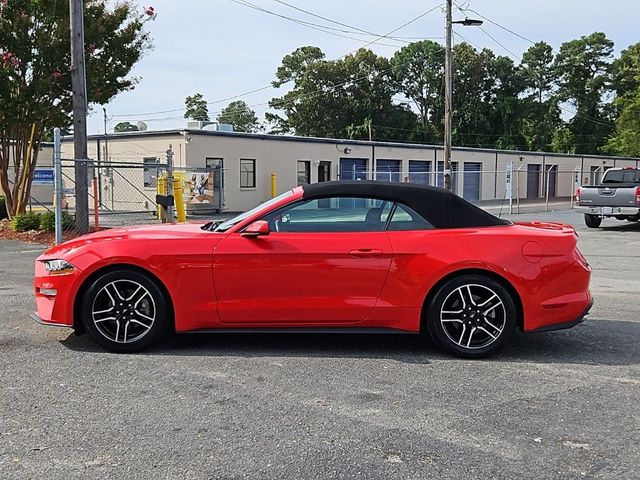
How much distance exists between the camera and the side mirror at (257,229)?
17.0 ft

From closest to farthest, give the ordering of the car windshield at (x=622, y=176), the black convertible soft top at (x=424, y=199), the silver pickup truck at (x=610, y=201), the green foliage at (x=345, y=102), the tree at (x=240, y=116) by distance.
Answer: the black convertible soft top at (x=424, y=199)
the silver pickup truck at (x=610, y=201)
the car windshield at (x=622, y=176)
the green foliage at (x=345, y=102)
the tree at (x=240, y=116)

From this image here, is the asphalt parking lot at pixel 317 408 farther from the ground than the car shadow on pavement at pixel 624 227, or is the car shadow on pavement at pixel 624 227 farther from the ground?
the car shadow on pavement at pixel 624 227

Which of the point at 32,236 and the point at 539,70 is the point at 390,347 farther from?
the point at 539,70

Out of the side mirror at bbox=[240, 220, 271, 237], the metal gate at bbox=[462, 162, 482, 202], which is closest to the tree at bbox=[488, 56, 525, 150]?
the metal gate at bbox=[462, 162, 482, 202]

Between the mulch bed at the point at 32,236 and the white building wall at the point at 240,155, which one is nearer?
the mulch bed at the point at 32,236

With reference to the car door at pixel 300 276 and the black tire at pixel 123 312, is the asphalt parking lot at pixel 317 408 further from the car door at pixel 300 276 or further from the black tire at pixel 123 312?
the car door at pixel 300 276

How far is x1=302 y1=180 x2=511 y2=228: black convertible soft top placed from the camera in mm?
5428

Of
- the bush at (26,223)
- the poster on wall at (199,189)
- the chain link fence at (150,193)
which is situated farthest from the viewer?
the poster on wall at (199,189)

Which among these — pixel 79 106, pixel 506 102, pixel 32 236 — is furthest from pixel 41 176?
pixel 506 102

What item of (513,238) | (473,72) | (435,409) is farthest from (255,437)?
(473,72)

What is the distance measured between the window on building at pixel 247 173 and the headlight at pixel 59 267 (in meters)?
22.9

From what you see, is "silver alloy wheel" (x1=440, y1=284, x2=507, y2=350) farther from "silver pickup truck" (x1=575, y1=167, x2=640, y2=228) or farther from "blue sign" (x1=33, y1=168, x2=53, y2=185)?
"blue sign" (x1=33, y1=168, x2=53, y2=185)

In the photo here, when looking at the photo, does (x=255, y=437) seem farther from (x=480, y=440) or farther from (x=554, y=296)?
(x=554, y=296)

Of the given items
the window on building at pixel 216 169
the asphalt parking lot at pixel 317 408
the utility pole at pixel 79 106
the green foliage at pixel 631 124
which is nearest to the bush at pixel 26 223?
the utility pole at pixel 79 106
